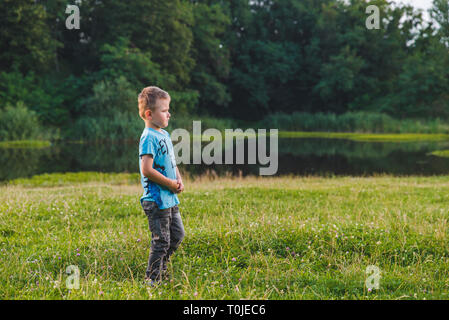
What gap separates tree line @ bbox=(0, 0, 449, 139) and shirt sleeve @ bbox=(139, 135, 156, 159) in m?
31.3

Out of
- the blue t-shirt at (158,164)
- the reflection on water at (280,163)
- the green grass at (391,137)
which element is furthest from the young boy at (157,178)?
the green grass at (391,137)

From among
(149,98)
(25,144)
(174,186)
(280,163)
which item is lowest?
(280,163)

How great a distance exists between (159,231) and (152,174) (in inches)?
22.8

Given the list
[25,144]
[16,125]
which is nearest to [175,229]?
[25,144]

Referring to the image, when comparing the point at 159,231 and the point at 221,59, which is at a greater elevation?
the point at 221,59

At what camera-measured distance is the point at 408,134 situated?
129 feet

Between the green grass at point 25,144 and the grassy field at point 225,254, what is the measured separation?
25358 millimetres

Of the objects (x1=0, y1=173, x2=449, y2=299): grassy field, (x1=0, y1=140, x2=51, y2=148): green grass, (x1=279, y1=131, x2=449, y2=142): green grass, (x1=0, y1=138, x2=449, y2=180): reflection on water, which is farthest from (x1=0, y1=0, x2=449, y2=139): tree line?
(x1=0, y1=173, x2=449, y2=299): grassy field

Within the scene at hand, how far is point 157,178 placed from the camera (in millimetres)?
3895

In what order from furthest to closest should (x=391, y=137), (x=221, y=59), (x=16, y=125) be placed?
(x=221, y=59) → (x=391, y=137) → (x=16, y=125)

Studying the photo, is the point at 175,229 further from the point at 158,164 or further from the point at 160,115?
the point at 160,115

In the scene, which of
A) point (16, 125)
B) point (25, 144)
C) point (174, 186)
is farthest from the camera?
point (16, 125)

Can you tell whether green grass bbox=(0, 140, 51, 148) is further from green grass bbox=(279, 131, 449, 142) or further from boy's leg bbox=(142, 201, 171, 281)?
boy's leg bbox=(142, 201, 171, 281)

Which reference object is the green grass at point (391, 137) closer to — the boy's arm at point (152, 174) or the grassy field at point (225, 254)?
the grassy field at point (225, 254)
